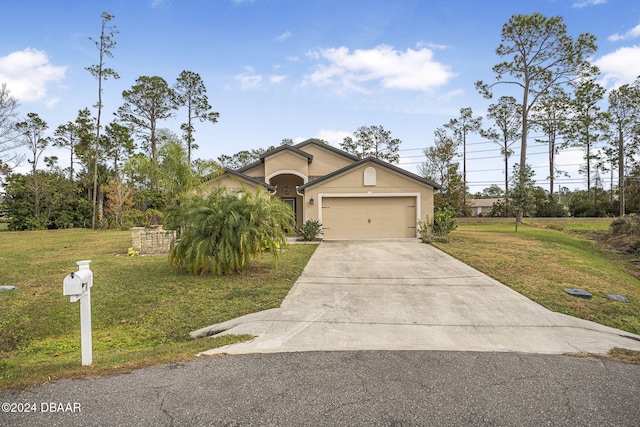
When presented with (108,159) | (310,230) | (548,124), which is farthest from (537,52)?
(108,159)

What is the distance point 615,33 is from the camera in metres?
14.8

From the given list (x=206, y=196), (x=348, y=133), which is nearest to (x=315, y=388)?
(x=206, y=196)

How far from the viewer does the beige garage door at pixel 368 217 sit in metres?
15.9

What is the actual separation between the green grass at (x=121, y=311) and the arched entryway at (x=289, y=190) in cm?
1012

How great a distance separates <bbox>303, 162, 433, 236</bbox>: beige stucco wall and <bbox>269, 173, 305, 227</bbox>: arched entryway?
4487 millimetres

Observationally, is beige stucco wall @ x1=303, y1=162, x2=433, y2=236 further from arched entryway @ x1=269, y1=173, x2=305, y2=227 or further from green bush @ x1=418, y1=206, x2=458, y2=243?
arched entryway @ x1=269, y1=173, x2=305, y2=227

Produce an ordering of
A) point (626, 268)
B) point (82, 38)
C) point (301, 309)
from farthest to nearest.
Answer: point (82, 38) < point (626, 268) < point (301, 309)

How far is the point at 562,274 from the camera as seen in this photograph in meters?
8.70

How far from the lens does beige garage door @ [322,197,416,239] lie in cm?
1589

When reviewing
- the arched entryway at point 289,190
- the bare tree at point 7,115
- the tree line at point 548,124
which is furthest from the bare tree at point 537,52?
the bare tree at point 7,115

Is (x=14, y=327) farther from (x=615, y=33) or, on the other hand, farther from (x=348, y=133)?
(x=348, y=133)

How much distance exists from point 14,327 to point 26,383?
294cm

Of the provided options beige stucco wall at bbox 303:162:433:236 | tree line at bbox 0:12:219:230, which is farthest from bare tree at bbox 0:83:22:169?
beige stucco wall at bbox 303:162:433:236

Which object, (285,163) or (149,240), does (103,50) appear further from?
(149,240)
